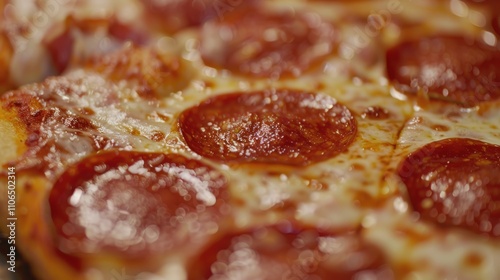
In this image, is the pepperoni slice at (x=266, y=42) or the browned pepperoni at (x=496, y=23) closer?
the pepperoni slice at (x=266, y=42)

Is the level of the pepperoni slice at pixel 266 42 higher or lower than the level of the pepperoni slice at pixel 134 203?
lower

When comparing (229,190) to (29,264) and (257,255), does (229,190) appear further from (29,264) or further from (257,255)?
(29,264)

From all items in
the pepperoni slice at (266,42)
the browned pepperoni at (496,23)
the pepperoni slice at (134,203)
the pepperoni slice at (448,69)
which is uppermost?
the pepperoni slice at (134,203)

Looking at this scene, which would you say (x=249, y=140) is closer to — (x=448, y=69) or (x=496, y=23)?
(x=448, y=69)

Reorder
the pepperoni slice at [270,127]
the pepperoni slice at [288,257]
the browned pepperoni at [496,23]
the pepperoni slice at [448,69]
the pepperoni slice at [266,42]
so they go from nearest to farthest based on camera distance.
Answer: the pepperoni slice at [288,257], the pepperoni slice at [270,127], the pepperoni slice at [448,69], the pepperoni slice at [266,42], the browned pepperoni at [496,23]

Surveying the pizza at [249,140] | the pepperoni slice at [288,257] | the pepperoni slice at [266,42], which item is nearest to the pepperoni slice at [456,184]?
the pizza at [249,140]

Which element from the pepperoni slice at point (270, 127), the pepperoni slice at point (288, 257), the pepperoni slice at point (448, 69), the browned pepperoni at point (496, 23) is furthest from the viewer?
the browned pepperoni at point (496, 23)

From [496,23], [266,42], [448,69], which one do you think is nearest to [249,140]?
[266,42]

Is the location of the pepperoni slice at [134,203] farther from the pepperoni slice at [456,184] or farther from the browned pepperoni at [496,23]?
the browned pepperoni at [496,23]
